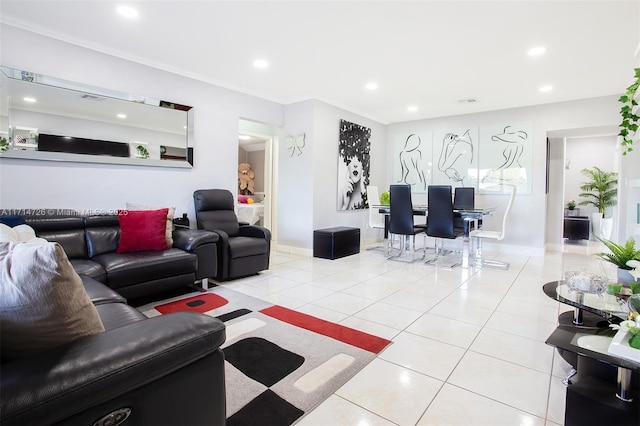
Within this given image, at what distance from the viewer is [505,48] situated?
11.3 ft

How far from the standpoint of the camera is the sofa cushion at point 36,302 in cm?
87

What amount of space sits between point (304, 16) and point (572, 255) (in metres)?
5.97

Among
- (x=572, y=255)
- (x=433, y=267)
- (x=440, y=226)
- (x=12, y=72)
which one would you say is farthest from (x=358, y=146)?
(x=12, y=72)

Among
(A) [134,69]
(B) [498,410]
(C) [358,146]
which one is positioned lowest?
(B) [498,410]

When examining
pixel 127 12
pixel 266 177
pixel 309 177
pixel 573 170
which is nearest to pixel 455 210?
pixel 309 177

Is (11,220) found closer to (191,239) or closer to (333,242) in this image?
(191,239)

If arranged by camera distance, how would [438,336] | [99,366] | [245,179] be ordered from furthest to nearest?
[245,179] → [438,336] → [99,366]

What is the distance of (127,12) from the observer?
2.81 m

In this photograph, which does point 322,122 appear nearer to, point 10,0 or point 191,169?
point 191,169

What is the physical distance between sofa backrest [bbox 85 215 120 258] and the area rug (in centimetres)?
77

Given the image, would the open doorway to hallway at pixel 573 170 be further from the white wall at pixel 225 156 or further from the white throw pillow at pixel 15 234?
the white throw pillow at pixel 15 234

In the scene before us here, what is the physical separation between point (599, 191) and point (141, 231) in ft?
31.4

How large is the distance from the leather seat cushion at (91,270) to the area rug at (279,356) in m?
0.46

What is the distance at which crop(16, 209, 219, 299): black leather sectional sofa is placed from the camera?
8.77ft
